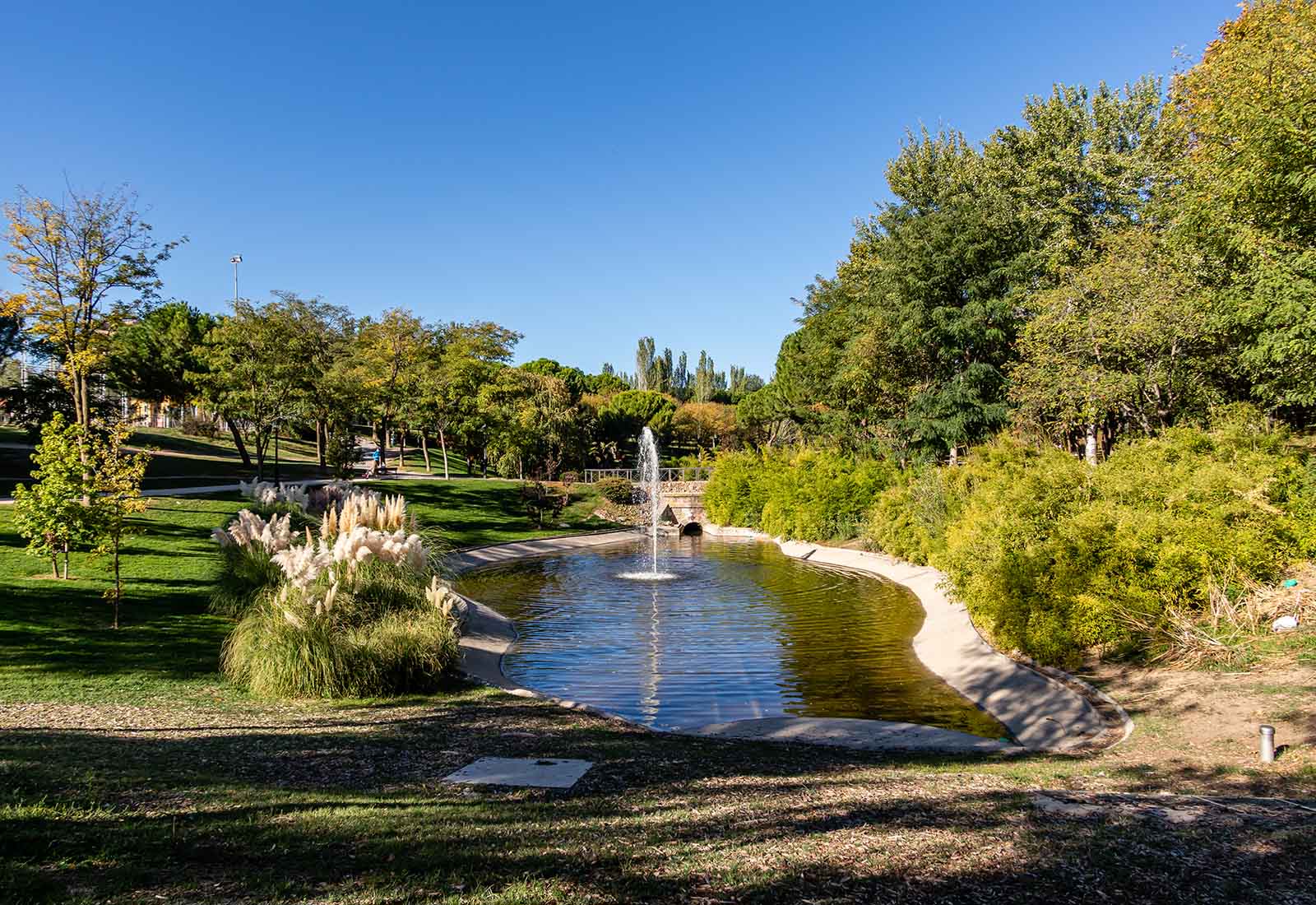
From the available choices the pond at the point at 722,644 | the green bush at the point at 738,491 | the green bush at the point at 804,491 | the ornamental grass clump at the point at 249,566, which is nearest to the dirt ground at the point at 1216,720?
the pond at the point at 722,644

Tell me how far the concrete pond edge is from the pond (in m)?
0.36

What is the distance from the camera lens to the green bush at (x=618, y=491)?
46125 millimetres

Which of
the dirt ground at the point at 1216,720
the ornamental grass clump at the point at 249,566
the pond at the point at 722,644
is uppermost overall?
the ornamental grass clump at the point at 249,566

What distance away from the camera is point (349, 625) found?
11141mm

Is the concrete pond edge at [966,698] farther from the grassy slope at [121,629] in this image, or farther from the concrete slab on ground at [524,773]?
the grassy slope at [121,629]

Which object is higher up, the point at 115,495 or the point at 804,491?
the point at 115,495

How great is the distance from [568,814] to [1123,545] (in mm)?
11361

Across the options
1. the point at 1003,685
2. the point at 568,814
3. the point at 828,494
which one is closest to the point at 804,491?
the point at 828,494

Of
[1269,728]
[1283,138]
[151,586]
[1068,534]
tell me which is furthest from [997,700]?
[151,586]

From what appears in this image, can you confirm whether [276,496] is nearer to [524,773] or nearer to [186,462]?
[524,773]

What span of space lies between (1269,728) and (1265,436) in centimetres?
1190

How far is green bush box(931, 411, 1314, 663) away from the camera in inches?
495

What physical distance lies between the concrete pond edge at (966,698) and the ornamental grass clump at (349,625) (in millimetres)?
1514

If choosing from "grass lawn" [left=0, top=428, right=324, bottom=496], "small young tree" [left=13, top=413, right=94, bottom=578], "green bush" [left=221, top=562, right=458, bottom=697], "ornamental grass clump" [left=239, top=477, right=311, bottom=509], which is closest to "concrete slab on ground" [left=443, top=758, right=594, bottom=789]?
"green bush" [left=221, top=562, right=458, bottom=697]
